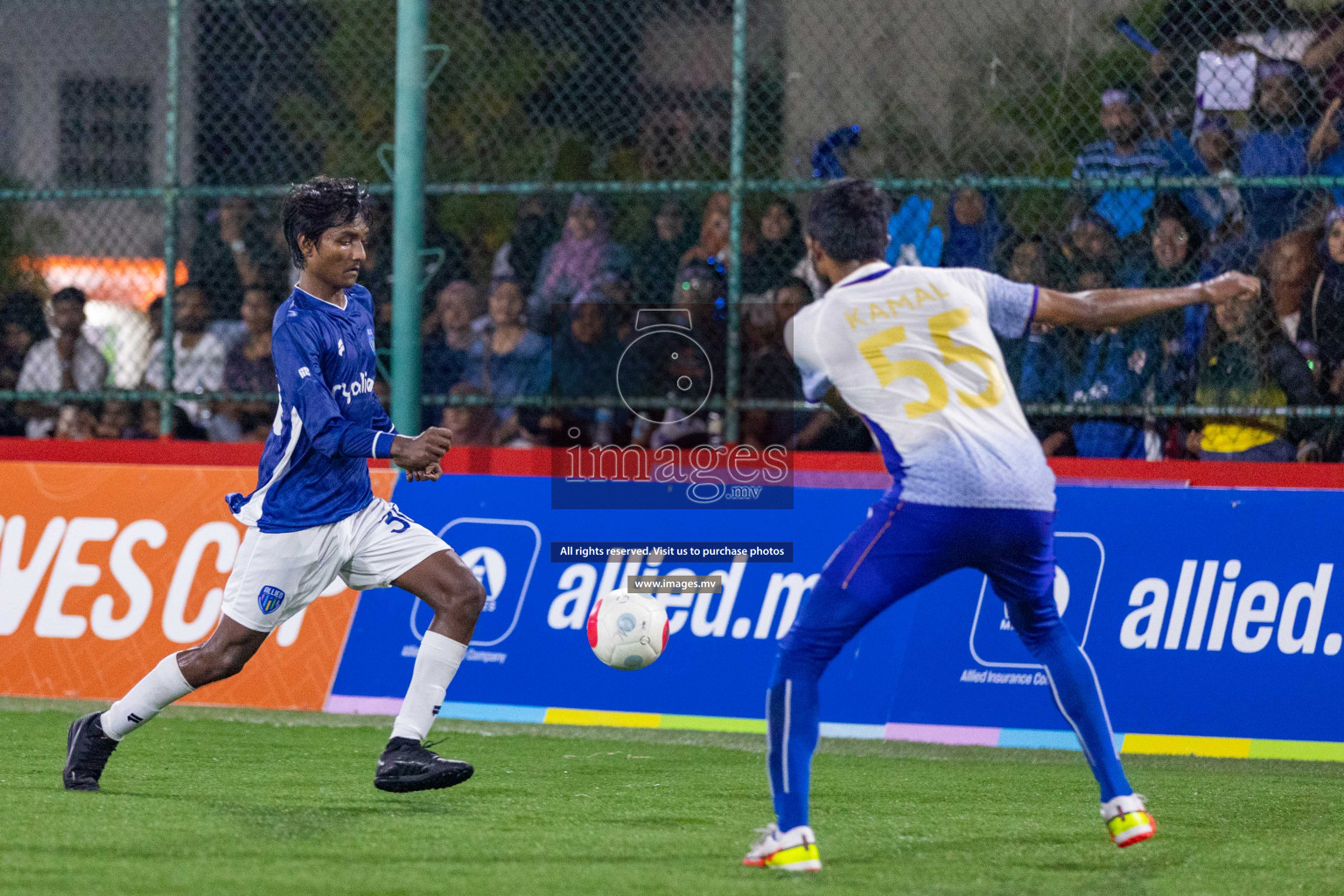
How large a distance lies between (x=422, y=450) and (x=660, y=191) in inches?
140

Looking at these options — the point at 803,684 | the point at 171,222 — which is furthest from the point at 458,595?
the point at 171,222

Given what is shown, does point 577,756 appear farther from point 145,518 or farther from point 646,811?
point 145,518

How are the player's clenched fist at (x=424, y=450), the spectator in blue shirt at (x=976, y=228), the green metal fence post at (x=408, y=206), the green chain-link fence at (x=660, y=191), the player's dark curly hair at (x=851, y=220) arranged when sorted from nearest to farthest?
the player's dark curly hair at (x=851, y=220) < the player's clenched fist at (x=424, y=450) < the green chain-link fence at (x=660, y=191) < the spectator in blue shirt at (x=976, y=228) < the green metal fence post at (x=408, y=206)

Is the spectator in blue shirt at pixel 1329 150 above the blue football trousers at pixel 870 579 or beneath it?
above

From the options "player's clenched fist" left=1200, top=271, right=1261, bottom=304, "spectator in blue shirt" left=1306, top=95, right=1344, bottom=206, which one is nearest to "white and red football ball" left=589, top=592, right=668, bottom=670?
"player's clenched fist" left=1200, top=271, right=1261, bottom=304

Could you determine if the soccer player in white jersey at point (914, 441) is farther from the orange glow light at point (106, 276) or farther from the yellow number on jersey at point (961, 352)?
the orange glow light at point (106, 276)

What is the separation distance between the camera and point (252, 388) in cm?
980

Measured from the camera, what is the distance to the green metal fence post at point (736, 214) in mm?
8961

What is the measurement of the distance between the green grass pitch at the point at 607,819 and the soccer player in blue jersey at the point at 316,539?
30 centimetres

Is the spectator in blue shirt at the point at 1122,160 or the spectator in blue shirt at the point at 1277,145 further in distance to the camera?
the spectator in blue shirt at the point at 1122,160

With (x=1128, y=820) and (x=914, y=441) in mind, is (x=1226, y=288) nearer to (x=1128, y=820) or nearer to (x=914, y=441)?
(x=914, y=441)

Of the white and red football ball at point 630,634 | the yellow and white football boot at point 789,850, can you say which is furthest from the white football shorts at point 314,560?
the yellow and white football boot at point 789,850

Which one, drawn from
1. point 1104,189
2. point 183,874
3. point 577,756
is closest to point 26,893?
point 183,874

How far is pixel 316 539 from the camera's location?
614 centimetres
